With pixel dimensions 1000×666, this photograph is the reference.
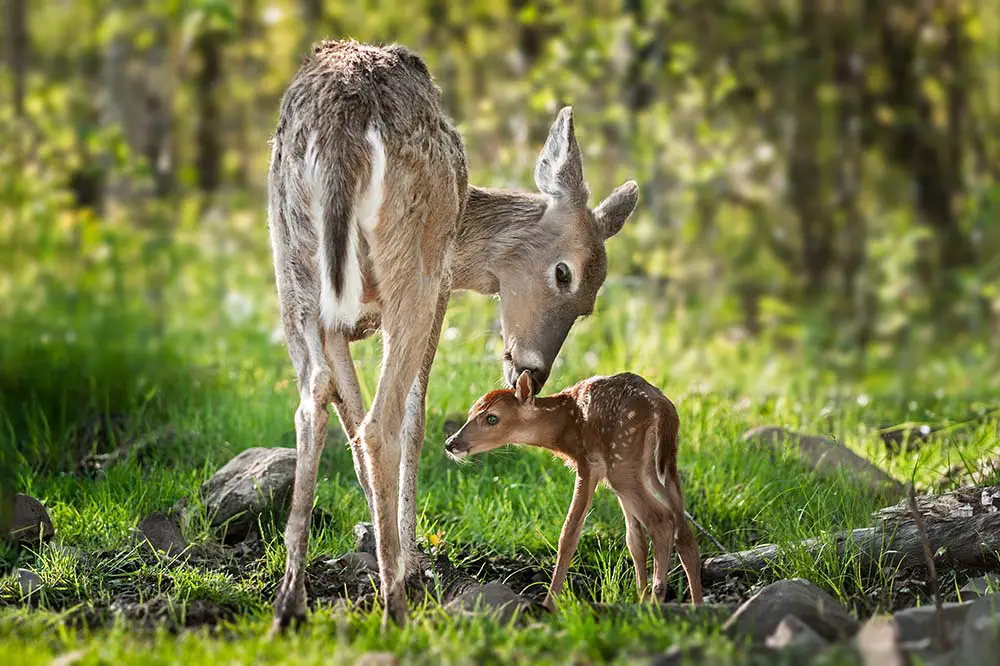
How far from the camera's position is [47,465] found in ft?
25.2

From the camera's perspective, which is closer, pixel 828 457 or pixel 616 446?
pixel 616 446

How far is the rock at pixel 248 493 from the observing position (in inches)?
253

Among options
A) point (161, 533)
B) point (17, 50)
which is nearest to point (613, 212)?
point (161, 533)

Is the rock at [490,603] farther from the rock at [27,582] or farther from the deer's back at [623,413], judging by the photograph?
the rock at [27,582]

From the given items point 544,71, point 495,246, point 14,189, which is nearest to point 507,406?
point 495,246

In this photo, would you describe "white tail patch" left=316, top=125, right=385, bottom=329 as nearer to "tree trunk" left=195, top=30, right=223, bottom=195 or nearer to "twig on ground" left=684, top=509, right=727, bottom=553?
"twig on ground" left=684, top=509, right=727, bottom=553

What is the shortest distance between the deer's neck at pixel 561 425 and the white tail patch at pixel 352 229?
1129 mm

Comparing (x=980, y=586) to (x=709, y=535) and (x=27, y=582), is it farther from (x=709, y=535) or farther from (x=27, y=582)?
(x=27, y=582)

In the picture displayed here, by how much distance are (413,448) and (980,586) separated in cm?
250

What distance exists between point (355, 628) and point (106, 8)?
17.3 metres

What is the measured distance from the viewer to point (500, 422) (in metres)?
6.04

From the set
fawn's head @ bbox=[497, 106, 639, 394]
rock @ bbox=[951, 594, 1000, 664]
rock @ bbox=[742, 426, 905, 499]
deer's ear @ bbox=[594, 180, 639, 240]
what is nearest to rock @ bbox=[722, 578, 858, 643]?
rock @ bbox=[951, 594, 1000, 664]

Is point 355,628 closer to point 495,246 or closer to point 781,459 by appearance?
point 495,246

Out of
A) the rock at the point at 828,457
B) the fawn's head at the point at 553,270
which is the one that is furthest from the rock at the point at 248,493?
the rock at the point at 828,457
